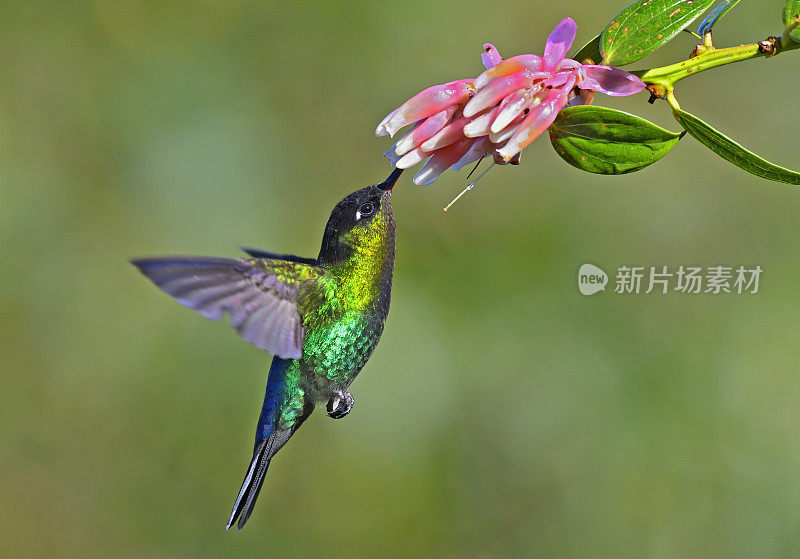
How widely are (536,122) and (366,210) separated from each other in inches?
14.9

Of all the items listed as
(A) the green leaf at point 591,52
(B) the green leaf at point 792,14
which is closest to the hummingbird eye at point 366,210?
(A) the green leaf at point 591,52

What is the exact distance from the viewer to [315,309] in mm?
1430

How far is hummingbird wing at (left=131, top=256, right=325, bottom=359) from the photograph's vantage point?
3.64ft

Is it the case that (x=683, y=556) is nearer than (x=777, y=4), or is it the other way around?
(x=683, y=556)

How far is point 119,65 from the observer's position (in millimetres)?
3652

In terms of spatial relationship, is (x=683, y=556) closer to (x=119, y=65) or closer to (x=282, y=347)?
(x=282, y=347)

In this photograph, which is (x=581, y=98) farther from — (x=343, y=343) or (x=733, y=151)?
(x=343, y=343)

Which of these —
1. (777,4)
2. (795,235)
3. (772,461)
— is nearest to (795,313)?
(795,235)

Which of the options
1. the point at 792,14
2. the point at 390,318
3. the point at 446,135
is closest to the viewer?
the point at 792,14

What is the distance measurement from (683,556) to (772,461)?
50cm

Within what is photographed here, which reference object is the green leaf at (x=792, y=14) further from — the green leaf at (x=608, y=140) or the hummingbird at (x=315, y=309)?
the hummingbird at (x=315, y=309)

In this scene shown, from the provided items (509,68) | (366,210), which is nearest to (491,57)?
(509,68)

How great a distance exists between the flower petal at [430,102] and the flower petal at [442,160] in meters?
0.06

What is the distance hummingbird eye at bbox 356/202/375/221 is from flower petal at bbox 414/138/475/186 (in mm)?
190
